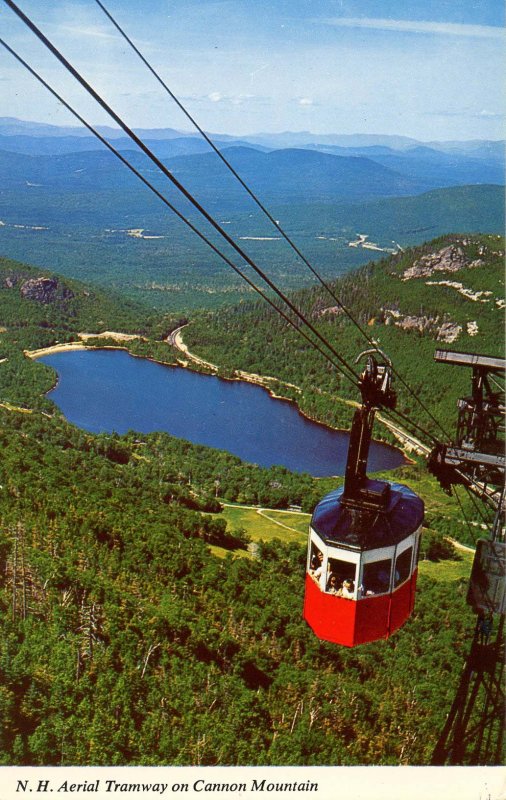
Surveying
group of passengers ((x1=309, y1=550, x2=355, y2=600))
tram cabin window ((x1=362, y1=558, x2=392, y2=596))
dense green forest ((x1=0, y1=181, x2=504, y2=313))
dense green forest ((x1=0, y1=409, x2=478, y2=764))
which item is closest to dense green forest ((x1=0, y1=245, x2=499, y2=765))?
dense green forest ((x1=0, y1=409, x2=478, y2=764))

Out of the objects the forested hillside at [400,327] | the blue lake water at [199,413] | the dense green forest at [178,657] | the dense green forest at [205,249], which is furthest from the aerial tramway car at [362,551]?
the dense green forest at [205,249]

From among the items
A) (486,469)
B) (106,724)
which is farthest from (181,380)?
(486,469)

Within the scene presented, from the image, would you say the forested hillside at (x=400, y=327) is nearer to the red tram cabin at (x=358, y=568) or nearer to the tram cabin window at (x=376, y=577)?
the red tram cabin at (x=358, y=568)

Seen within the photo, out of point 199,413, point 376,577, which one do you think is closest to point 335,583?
point 376,577

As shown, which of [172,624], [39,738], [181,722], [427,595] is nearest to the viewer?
[39,738]

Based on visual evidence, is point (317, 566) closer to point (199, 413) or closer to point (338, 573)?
Result: point (338, 573)
